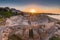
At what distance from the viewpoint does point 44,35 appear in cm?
219

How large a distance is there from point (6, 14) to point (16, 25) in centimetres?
22

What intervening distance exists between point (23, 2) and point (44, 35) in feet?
1.89

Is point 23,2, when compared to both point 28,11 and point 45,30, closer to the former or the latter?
point 28,11

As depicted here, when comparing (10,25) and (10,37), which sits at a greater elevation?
(10,25)

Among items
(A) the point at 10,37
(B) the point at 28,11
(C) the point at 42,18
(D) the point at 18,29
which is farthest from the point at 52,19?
(A) the point at 10,37

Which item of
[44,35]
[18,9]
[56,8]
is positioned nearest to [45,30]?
[44,35]

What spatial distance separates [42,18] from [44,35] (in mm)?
252

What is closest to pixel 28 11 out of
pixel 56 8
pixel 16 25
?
pixel 16 25

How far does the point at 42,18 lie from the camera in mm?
2172

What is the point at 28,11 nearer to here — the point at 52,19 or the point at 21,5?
the point at 21,5

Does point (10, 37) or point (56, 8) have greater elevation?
point (56, 8)

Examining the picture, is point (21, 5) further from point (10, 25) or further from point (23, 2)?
point (10, 25)

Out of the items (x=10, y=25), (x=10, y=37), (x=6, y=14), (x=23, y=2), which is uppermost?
(x=23, y=2)

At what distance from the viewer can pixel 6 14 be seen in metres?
2.16
